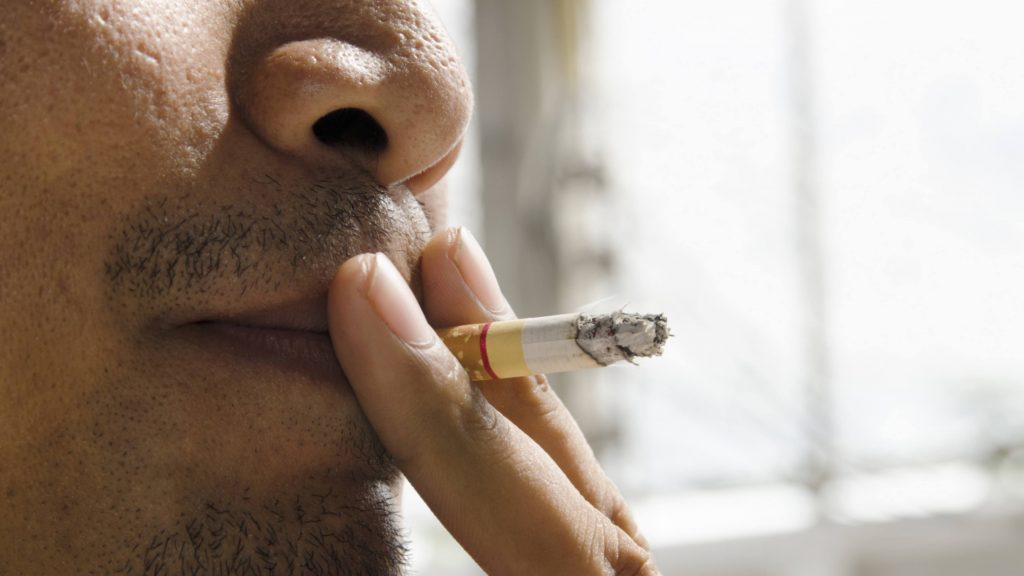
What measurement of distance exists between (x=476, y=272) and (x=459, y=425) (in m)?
0.10

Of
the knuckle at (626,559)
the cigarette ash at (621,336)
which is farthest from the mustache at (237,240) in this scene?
the knuckle at (626,559)

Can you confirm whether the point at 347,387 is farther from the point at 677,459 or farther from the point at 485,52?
the point at 677,459

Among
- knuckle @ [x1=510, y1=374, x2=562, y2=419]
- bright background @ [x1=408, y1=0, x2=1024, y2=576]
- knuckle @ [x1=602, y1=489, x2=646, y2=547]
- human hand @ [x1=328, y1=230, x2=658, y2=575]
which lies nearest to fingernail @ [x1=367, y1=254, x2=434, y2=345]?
human hand @ [x1=328, y1=230, x2=658, y2=575]

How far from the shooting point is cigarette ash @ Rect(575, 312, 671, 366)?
47 cm

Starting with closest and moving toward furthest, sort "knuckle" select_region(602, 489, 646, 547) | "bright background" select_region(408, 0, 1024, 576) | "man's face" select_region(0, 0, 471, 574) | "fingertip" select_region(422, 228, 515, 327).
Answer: "man's face" select_region(0, 0, 471, 574) < "fingertip" select_region(422, 228, 515, 327) < "knuckle" select_region(602, 489, 646, 547) < "bright background" select_region(408, 0, 1024, 576)

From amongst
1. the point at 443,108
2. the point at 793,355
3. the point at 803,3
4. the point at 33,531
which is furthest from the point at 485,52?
the point at 33,531

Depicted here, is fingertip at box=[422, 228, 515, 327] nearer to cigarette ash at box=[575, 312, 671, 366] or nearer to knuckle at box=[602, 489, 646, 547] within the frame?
cigarette ash at box=[575, 312, 671, 366]

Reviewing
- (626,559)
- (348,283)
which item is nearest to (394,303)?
(348,283)

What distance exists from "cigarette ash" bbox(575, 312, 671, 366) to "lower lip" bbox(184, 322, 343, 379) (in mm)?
126

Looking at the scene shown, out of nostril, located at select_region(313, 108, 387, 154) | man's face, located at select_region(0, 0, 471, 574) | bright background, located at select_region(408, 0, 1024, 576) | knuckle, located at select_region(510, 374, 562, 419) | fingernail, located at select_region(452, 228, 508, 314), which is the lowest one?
man's face, located at select_region(0, 0, 471, 574)

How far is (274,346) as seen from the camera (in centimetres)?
49

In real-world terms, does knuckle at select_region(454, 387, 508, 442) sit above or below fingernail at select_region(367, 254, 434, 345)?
below

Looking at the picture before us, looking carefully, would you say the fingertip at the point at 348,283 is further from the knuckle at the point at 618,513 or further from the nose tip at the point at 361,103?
the knuckle at the point at 618,513

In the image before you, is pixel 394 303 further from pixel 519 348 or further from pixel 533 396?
pixel 533 396
